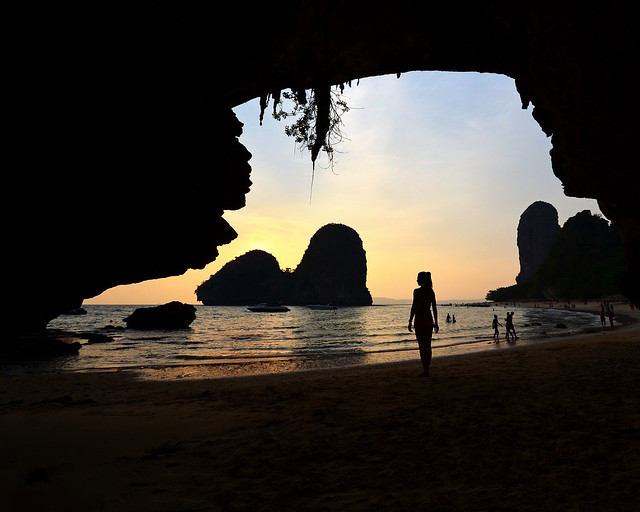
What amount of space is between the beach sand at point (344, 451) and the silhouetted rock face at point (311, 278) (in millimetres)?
158997

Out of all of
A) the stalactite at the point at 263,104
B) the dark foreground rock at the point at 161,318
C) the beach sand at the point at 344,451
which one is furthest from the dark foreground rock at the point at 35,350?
the dark foreground rock at the point at 161,318

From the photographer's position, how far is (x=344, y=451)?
4.01 m

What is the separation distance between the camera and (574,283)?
331ft

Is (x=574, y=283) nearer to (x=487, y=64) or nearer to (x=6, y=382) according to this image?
(x=487, y=64)

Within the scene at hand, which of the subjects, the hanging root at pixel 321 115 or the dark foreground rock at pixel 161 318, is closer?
the hanging root at pixel 321 115

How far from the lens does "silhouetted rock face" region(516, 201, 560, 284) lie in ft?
557

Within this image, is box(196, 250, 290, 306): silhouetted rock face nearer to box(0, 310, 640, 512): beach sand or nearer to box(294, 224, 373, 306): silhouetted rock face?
box(294, 224, 373, 306): silhouetted rock face

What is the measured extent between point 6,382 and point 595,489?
1578 cm

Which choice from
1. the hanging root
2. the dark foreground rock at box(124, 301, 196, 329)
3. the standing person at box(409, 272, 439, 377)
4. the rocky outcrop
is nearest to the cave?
the hanging root

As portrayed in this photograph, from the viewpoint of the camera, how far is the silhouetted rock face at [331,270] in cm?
16638

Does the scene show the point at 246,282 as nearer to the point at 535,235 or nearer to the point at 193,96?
the point at 535,235

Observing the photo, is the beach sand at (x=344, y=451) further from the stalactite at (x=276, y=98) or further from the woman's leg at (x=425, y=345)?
the stalactite at (x=276, y=98)

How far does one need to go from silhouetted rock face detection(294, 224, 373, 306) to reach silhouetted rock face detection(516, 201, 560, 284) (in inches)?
3286

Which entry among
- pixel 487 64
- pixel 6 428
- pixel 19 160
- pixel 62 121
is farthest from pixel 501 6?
pixel 6 428
